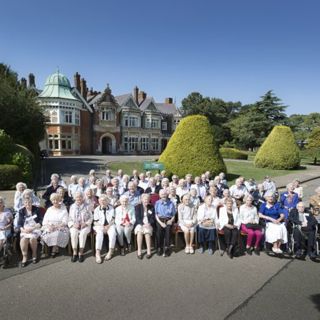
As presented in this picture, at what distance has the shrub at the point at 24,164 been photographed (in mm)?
12734

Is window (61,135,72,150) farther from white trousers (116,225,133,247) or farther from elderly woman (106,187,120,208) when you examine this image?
white trousers (116,225,133,247)

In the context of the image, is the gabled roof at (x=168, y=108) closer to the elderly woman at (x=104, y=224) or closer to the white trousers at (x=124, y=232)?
the elderly woman at (x=104, y=224)

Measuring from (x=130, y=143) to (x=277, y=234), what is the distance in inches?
1555

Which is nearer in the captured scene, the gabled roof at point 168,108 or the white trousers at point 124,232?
the white trousers at point 124,232

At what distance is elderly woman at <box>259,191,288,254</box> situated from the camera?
606cm

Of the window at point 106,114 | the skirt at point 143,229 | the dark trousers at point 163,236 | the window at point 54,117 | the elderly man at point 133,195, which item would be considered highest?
the window at point 106,114

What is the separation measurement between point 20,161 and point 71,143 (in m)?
24.6

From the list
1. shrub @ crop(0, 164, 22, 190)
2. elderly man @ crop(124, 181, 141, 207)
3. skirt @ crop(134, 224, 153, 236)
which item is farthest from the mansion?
skirt @ crop(134, 224, 153, 236)

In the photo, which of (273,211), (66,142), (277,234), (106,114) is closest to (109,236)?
(277,234)

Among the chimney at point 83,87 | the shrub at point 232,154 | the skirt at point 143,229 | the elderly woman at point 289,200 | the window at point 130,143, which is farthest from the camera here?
the window at point 130,143

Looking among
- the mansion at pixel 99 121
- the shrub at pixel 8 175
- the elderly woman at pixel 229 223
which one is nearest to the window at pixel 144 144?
the mansion at pixel 99 121

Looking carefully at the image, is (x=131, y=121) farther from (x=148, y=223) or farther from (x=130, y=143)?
(x=148, y=223)

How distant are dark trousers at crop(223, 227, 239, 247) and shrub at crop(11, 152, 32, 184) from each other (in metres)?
10.6

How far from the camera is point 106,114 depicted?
1617 inches
